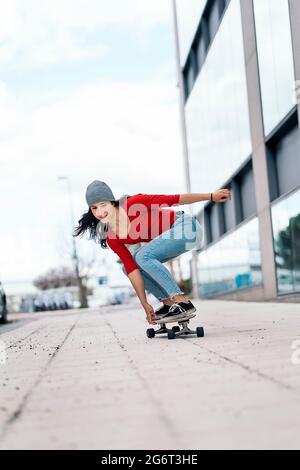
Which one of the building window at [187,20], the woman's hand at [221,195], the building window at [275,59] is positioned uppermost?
the building window at [187,20]

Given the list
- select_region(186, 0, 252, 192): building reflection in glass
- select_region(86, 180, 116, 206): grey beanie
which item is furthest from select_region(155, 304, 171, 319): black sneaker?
select_region(186, 0, 252, 192): building reflection in glass

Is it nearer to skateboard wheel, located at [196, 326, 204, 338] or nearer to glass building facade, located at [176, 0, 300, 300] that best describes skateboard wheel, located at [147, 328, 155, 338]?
skateboard wheel, located at [196, 326, 204, 338]

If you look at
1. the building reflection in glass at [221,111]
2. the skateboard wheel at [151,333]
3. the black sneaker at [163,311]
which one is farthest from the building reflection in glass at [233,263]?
the black sneaker at [163,311]

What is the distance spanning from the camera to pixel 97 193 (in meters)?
5.80

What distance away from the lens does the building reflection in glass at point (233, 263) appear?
1884cm

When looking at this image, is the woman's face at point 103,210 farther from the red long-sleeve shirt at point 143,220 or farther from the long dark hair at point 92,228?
the long dark hair at point 92,228

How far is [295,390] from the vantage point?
2809 millimetres

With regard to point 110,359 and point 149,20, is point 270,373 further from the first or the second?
point 149,20

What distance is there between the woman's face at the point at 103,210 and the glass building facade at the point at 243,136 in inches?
335

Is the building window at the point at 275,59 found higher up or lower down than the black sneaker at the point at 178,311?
higher up

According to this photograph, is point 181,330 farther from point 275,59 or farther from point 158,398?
point 275,59

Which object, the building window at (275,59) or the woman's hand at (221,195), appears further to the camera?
the building window at (275,59)

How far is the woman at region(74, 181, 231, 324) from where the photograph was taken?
18.9 ft

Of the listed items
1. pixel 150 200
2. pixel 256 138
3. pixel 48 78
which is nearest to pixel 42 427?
pixel 150 200
